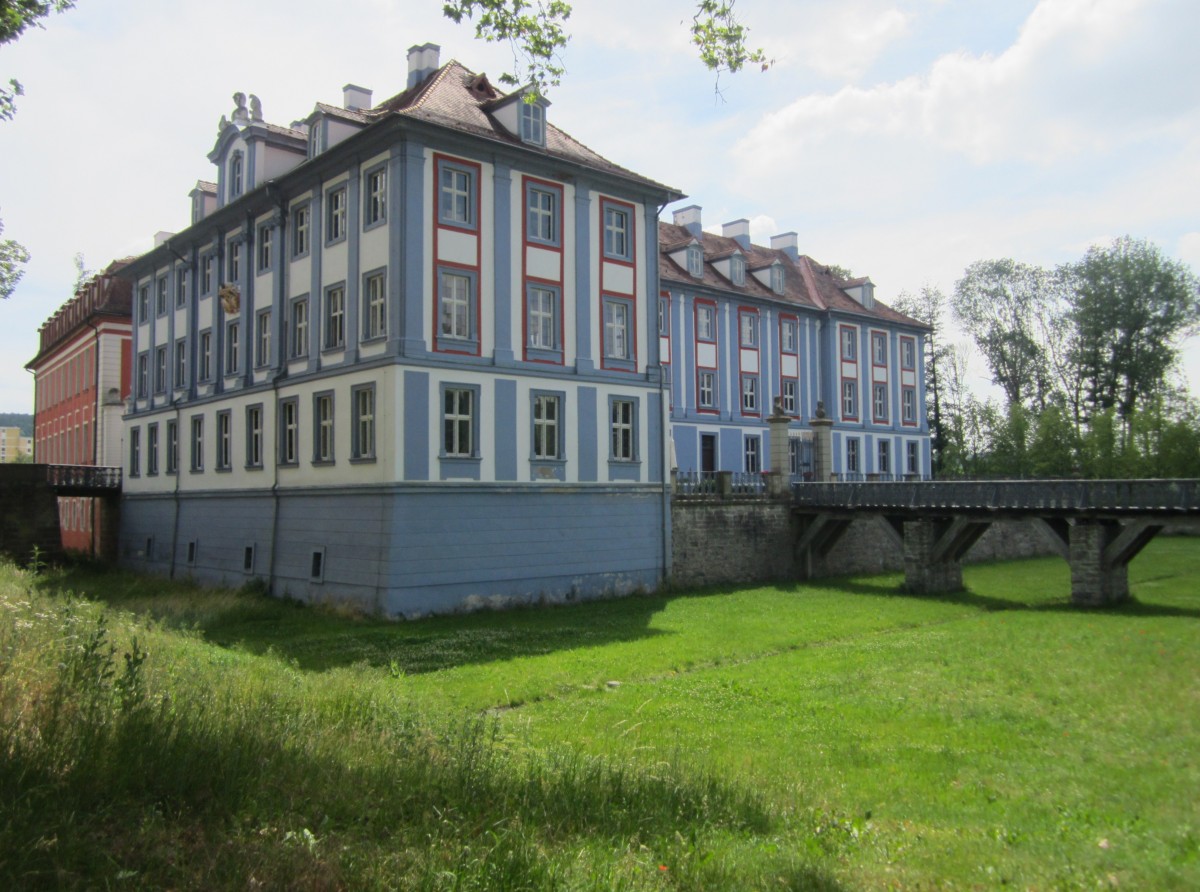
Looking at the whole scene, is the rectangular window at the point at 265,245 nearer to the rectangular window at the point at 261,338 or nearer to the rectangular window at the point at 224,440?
the rectangular window at the point at 261,338

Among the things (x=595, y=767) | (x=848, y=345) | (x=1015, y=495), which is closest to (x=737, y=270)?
(x=848, y=345)

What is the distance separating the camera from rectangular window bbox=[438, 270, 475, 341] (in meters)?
23.2

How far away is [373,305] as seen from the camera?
78.0 ft

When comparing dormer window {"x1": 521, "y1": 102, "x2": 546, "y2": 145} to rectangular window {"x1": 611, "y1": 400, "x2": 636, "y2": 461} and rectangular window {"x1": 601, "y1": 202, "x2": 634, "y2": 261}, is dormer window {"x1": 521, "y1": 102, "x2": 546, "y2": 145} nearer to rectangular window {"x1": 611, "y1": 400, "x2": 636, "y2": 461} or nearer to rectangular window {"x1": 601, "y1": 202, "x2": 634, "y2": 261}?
rectangular window {"x1": 601, "y1": 202, "x2": 634, "y2": 261}

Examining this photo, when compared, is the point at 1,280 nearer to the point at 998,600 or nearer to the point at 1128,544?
the point at 998,600

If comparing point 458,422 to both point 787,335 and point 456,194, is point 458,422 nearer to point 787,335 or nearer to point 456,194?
point 456,194

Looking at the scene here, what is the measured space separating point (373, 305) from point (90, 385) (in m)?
26.2

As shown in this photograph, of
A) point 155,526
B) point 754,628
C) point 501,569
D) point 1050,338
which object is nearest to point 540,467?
point 501,569

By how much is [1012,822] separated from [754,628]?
12528 millimetres

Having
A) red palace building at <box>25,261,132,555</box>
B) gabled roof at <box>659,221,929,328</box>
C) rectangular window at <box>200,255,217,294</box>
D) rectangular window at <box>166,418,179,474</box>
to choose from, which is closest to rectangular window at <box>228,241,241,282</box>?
rectangular window at <box>200,255,217,294</box>

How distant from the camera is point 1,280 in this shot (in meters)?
25.9

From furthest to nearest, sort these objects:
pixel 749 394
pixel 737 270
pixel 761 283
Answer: pixel 761 283, pixel 737 270, pixel 749 394

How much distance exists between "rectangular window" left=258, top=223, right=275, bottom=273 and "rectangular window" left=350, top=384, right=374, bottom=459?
7092 mm

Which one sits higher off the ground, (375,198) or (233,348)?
(375,198)
